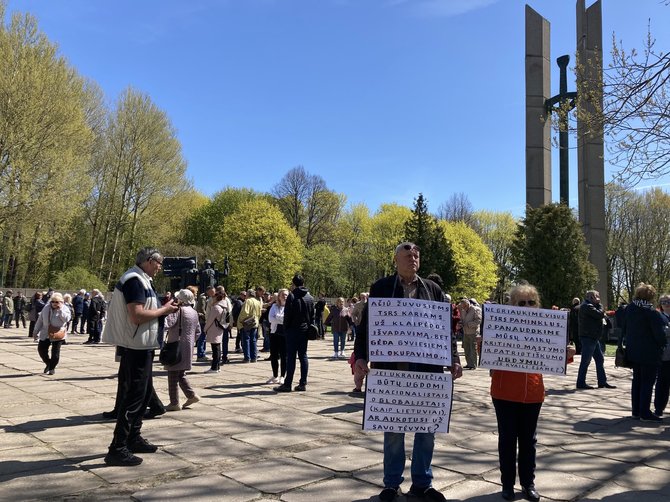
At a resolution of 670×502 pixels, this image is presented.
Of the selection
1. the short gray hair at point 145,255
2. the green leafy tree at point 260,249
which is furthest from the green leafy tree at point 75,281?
the short gray hair at point 145,255

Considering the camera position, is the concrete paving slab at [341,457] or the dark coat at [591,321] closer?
the concrete paving slab at [341,457]

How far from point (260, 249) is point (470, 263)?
21.1 m

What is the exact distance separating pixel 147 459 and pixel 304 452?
1.46 meters

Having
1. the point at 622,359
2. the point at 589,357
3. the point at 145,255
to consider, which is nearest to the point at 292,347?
the point at 145,255

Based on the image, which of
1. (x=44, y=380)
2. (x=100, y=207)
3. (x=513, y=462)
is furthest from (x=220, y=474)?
(x=100, y=207)

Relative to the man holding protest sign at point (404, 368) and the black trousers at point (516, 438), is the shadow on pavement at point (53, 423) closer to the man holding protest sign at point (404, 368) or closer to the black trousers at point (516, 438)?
the man holding protest sign at point (404, 368)

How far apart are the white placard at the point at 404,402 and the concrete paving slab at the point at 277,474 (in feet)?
2.93

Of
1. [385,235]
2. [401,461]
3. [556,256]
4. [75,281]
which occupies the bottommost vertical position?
[401,461]

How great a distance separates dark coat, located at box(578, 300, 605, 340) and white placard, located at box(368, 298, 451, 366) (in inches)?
277

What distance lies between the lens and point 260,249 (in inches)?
1849

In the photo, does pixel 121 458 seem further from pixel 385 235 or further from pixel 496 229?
pixel 496 229

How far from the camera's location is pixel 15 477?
4.39m

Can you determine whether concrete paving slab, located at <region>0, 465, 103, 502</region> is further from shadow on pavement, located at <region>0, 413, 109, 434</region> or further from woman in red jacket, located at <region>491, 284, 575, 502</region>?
woman in red jacket, located at <region>491, 284, 575, 502</region>

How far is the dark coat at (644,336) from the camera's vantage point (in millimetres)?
7172
